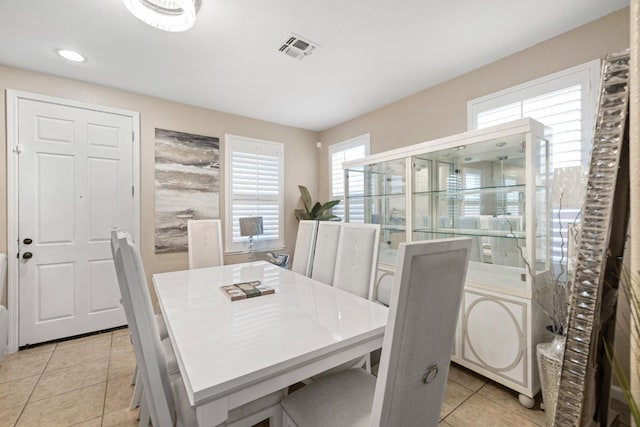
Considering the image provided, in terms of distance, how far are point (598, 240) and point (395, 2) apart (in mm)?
1875

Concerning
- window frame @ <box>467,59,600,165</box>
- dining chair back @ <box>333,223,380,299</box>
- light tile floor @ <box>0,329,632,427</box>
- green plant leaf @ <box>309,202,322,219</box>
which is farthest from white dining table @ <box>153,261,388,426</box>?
green plant leaf @ <box>309,202,322,219</box>

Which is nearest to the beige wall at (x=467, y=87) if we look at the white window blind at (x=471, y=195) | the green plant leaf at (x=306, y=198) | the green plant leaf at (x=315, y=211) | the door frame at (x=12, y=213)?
the white window blind at (x=471, y=195)

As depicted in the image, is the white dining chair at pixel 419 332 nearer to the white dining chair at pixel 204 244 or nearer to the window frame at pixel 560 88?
the window frame at pixel 560 88

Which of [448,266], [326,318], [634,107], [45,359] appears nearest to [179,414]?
[326,318]

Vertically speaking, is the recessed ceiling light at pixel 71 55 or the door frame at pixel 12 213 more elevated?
the recessed ceiling light at pixel 71 55

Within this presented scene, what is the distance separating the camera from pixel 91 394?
6.83ft

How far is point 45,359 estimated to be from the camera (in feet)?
8.51

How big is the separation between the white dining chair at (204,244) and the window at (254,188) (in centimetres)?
80

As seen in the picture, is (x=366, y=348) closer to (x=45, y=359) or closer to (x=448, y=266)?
(x=448, y=266)

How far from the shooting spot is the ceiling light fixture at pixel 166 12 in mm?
1731

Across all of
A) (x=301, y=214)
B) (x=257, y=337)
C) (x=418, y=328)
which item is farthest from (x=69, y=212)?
(x=418, y=328)

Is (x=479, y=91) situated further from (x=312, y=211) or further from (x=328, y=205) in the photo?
(x=312, y=211)

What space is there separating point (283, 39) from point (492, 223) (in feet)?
7.42

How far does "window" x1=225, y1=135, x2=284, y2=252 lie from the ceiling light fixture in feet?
6.92
